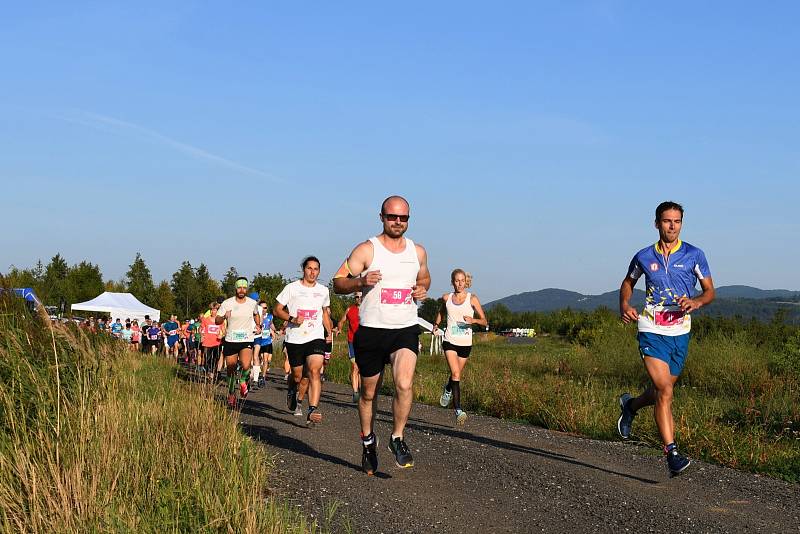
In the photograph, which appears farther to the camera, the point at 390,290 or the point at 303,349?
the point at 303,349

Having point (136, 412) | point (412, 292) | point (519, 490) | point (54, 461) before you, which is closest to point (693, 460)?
point (519, 490)

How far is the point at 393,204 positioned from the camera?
7957mm

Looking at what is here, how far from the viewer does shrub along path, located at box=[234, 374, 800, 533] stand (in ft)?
21.7

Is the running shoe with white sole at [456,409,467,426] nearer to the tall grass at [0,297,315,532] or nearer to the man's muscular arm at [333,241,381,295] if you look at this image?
the tall grass at [0,297,315,532]

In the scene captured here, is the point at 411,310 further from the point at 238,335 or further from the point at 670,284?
the point at 238,335

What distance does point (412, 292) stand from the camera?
8.09 m

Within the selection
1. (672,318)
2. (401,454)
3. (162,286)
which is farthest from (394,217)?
(162,286)

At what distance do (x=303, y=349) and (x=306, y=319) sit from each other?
1.30ft

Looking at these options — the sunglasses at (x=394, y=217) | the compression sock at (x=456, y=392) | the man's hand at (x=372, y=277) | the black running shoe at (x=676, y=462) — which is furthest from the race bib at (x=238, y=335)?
the black running shoe at (x=676, y=462)

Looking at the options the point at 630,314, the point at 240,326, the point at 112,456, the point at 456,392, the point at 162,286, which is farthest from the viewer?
the point at 162,286

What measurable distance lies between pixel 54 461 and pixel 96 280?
93894mm

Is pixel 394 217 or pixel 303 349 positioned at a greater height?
pixel 394 217

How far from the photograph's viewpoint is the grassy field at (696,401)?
9977mm

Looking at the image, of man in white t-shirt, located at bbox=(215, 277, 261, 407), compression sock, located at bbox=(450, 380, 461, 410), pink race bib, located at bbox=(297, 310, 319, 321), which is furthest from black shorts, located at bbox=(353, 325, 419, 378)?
man in white t-shirt, located at bbox=(215, 277, 261, 407)
